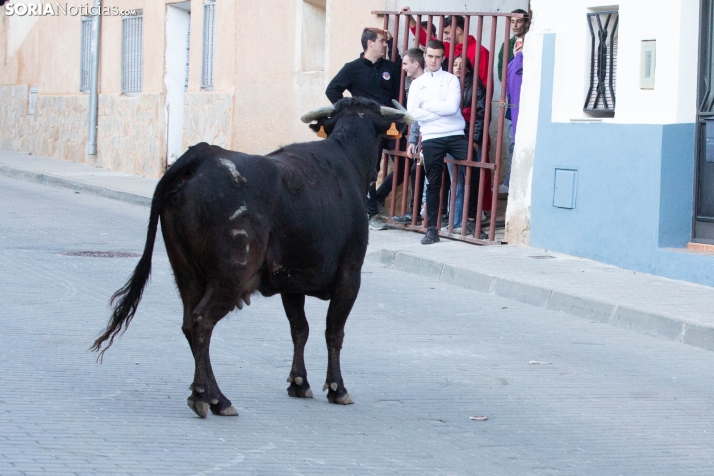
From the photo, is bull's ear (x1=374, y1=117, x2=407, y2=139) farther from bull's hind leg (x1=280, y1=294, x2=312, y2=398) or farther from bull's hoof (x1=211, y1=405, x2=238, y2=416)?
bull's hoof (x1=211, y1=405, x2=238, y2=416)

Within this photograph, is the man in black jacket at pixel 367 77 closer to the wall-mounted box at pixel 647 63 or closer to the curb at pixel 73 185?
the wall-mounted box at pixel 647 63

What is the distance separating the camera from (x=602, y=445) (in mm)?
5648

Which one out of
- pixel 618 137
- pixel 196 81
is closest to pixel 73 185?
pixel 196 81

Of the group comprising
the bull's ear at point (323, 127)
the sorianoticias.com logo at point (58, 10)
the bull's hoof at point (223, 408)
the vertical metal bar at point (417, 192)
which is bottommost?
the bull's hoof at point (223, 408)

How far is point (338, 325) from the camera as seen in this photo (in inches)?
247

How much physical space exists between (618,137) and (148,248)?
6.36 m

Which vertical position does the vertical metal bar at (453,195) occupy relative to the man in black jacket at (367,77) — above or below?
below

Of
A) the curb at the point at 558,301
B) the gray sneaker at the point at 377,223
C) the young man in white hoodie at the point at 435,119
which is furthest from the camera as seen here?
the gray sneaker at the point at 377,223

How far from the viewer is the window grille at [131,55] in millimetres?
21312

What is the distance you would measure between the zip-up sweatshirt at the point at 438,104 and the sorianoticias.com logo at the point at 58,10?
1023cm

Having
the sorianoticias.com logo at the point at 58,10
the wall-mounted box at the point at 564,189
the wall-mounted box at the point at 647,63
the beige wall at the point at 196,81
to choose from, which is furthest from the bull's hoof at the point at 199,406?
the sorianoticias.com logo at the point at 58,10

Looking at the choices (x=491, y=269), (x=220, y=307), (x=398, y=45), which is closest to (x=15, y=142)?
(x=398, y=45)

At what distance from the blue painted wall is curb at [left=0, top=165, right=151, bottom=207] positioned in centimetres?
654

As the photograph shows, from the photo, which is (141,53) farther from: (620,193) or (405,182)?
(620,193)
